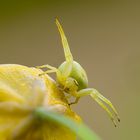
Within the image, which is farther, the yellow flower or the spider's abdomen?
the spider's abdomen

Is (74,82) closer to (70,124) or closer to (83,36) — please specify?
(70,124)

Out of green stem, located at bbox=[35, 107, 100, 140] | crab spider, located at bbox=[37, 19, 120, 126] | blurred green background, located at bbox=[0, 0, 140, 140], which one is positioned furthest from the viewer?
blurred green background, located at bbox=[0, 0, 140, 140]

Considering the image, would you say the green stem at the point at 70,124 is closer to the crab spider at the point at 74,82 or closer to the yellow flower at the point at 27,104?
the yellow flower at the point at 27,104

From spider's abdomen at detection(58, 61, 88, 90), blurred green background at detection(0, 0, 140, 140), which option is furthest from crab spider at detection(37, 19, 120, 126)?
blurred green background at detection(0, 0, 140, 140)

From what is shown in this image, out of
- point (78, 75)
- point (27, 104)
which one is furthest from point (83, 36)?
point (27, 104)

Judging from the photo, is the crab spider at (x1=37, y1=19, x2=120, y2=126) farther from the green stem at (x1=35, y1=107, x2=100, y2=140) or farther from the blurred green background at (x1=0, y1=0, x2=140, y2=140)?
the blurred green background at (x1=0, y1=0, x2=140, y2=140)

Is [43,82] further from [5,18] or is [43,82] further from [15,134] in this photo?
[5,18]
